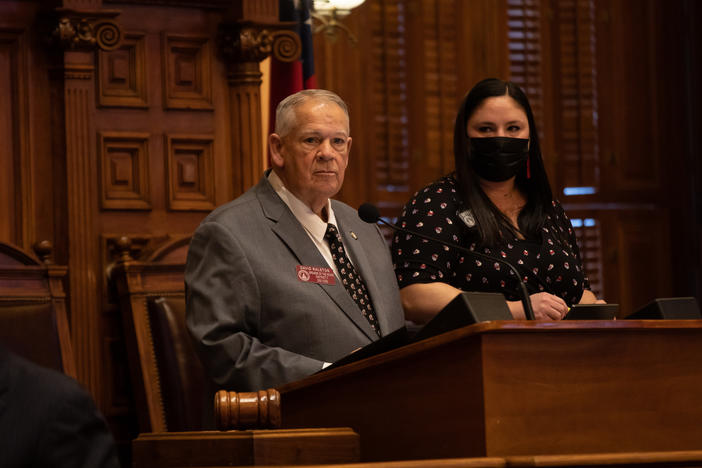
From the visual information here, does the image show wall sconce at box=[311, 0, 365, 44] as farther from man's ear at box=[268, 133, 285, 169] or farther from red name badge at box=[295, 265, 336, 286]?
red name badge at box=[295, 265, 336, 286]

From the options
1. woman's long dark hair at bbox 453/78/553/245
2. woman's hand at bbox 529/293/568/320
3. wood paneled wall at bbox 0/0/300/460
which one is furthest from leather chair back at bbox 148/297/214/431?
woman's hand at bbox 529/293/568/320

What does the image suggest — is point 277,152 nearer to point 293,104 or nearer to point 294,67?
point 293,104

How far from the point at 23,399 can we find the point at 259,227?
1601 millimetres

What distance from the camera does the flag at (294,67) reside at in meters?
4.34

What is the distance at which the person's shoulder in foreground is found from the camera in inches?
53.0

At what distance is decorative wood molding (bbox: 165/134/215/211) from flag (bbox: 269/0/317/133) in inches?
12.9

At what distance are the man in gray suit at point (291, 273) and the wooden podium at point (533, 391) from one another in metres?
0.61

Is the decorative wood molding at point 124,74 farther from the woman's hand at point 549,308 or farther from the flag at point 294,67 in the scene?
the woman's hand at point 549,308

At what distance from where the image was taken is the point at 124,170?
400 centimetres

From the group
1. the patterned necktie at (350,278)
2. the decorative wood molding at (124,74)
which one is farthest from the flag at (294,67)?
the patterned necktie at (350,278)

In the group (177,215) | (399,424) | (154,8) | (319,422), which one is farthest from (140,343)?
(399,424)

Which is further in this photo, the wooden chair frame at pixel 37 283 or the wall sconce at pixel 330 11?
the wall sconce at pixel 330 11

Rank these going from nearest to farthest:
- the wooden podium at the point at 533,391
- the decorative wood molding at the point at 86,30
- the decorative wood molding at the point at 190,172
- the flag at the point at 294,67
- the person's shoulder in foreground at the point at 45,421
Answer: the person's shoulder in foreground at the point at 45,421, the wooden podium at the point at 533,391, the decorative wood molding at the point at 86,30, the decorative wood molding at the point at 190,172, the flag at the point at 294,67

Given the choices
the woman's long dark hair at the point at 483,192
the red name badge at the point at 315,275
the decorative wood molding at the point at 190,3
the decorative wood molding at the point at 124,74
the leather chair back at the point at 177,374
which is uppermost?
the decorative wood molding at the point at 190,3
